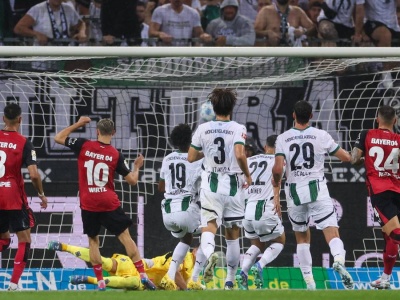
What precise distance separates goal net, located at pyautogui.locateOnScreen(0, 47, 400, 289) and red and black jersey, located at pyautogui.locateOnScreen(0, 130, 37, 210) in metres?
2.71

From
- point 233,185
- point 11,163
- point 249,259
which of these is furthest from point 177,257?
point 11,163

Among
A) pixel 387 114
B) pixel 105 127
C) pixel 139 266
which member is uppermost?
pixel 387 114

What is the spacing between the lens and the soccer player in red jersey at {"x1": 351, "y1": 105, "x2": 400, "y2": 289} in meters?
12.4

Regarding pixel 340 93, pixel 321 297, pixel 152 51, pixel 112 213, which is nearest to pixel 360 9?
pixel 340 93

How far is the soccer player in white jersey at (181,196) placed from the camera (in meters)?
13.5

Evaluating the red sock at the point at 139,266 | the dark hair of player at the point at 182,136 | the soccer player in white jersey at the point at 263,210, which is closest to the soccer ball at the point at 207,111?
the soccer player in white jersey at the point at 263,210

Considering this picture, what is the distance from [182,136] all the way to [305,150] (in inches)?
67.9

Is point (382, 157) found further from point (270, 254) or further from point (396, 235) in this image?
point (270, 254)

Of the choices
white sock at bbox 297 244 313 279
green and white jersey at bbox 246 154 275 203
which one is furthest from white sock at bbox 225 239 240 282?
green and white jersey at bbox 246 154 275 203

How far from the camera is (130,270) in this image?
13.9m

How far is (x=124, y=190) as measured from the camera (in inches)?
608

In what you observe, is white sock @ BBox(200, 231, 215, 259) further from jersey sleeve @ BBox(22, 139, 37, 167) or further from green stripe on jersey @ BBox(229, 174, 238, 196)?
jersey sleeve @ BBox(22, 139, 37, 167)

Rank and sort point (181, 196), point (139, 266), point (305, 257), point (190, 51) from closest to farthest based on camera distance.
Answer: point (139, 266), point (305, 257), point (190, 51), point (181, 196)

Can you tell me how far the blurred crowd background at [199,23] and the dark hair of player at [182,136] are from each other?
4711 millimetres
